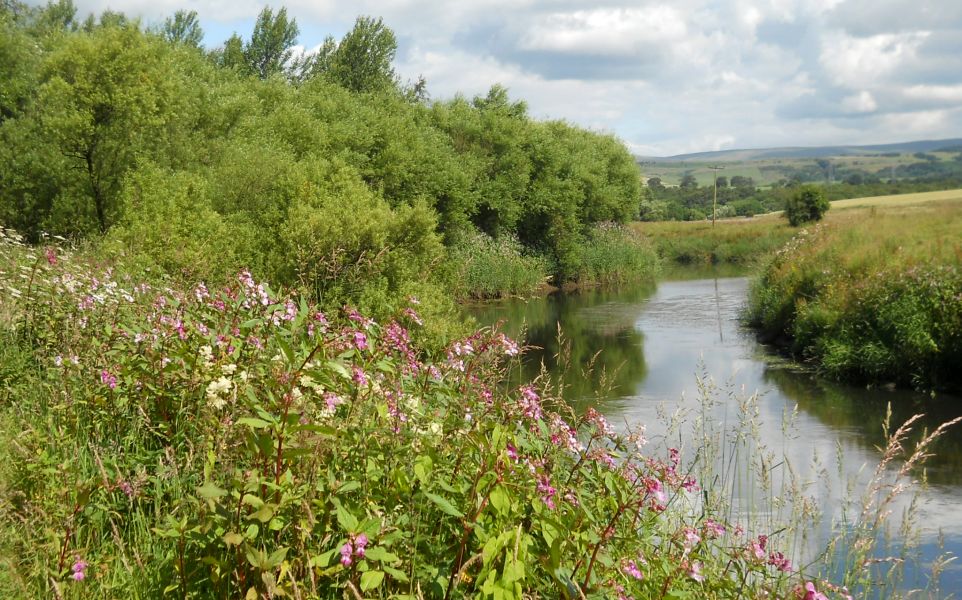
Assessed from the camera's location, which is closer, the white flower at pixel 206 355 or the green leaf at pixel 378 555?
the green leaf at pixel 378 555

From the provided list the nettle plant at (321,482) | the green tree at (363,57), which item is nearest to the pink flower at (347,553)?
the nettle plant at (321,482)

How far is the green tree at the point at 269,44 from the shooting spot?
5022 centimetres

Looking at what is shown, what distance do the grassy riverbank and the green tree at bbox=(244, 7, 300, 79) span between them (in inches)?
1466

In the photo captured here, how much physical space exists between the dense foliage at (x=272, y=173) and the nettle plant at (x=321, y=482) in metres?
1.01

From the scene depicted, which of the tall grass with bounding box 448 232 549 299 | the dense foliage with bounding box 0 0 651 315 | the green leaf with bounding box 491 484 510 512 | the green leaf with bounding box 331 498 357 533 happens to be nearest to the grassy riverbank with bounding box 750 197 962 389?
the dense foliage with bounding box 0 0 651 315

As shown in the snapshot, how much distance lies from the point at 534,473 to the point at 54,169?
22.9 metres

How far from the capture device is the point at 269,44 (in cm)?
5066

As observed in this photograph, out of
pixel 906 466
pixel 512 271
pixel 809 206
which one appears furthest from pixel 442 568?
pixel 809 206

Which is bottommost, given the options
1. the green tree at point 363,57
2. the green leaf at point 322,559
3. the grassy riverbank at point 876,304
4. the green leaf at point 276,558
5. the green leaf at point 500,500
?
the grassy riverbank at point 876,304

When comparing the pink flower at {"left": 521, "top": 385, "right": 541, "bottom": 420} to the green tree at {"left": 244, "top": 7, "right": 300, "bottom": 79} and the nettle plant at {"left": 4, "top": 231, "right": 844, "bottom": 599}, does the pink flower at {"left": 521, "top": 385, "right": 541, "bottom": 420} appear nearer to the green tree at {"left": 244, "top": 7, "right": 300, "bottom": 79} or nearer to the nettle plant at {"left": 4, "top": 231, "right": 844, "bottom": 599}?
the nettle plant at {"left": 4, "top": 231, "right": 844, "bottom": 599}

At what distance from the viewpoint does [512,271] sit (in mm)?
32719

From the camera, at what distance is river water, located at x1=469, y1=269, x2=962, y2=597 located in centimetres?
752

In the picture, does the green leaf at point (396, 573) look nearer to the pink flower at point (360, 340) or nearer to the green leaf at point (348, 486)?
the green leaf at point (348, 486)

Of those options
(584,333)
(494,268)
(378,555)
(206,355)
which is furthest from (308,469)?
(494,268)
